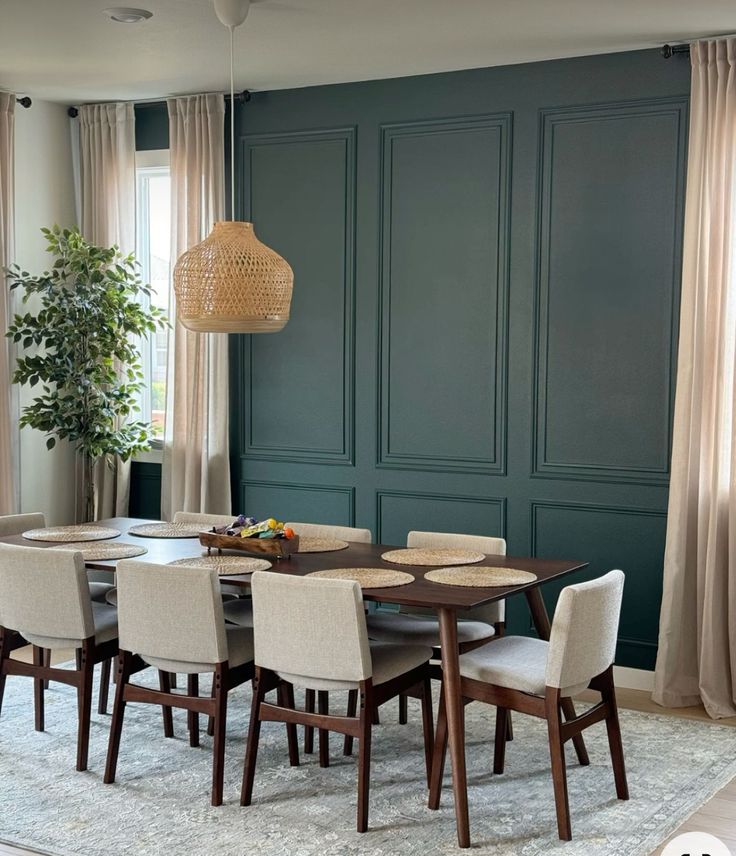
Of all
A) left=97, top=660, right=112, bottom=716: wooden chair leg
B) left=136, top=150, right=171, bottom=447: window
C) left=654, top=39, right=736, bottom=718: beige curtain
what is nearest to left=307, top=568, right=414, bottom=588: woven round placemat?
left=97, top=660, right=112, bottom=716: wooden chair leg

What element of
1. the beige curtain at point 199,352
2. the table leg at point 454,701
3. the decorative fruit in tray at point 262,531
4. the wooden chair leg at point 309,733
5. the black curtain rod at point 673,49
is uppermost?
the black curtain rod at point 673,49

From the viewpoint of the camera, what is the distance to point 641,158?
5160 millimetres

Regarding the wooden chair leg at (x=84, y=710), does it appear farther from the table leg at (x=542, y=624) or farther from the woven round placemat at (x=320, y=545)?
the table leg at (x=542, y=624)

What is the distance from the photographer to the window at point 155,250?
6602 millimetres

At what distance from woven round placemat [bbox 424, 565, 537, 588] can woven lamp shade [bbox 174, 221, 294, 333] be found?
1.15 metres

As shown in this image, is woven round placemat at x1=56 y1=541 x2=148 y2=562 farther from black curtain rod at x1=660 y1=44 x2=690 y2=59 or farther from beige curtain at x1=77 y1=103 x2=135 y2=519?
black curtain rod at x1=660 y1=44 x2=690 y2=59

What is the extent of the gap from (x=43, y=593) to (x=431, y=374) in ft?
7.51

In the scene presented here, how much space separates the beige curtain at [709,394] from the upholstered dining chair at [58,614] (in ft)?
8.07

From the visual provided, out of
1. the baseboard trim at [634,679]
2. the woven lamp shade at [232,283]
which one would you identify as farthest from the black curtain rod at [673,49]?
the baseboard trim at [634,679]

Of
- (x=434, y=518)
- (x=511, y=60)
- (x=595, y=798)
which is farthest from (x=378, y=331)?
(x=595, y=798)

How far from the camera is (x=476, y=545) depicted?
182 inches

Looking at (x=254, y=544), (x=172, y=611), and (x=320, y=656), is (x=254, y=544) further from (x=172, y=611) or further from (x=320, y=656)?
(x=320, y=656)

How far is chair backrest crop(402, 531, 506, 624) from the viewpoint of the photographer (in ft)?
14.8

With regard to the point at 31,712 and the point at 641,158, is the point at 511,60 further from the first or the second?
the point at 31,712
